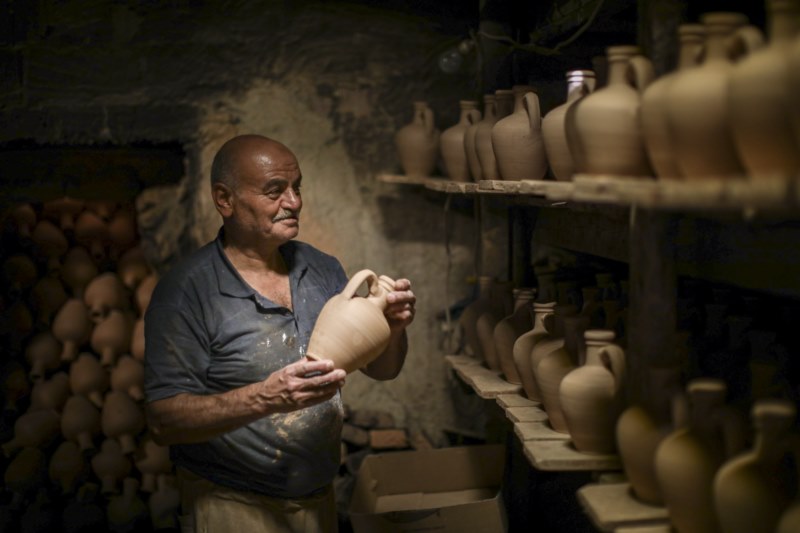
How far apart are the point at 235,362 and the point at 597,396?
116 centimetres

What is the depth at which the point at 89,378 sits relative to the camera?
4.46m

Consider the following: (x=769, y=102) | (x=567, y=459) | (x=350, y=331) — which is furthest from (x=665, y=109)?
(x=350, y=331)

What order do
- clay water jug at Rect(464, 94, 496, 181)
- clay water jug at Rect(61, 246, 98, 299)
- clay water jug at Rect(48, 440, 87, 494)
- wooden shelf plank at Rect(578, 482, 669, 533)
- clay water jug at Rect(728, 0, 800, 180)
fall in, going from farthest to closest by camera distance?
clay water jug at Rect(61, 246, 98, 299), clay water jug at Rect(48, 440, 87, 494), clay water jug at Rect(464, 94, 496, 181), wooden shelf plank at Rect(578, 482, 669, 533), clay water jug at Rect(728, 0, 800, 180)

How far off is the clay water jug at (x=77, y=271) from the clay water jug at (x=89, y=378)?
34 centimetres

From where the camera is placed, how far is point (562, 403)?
2.40 metres

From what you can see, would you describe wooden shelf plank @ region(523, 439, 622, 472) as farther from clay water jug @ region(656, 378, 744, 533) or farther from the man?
the man

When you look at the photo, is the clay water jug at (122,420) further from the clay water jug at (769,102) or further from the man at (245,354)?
the clay water jug at (769,102)

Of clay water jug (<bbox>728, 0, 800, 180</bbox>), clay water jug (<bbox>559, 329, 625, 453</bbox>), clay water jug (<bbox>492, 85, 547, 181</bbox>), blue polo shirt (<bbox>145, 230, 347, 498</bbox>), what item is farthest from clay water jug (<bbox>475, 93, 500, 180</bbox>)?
clay water jug (<bbox>728, 0, 800, 180</bbox>)

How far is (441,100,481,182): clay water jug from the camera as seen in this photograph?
146 inches

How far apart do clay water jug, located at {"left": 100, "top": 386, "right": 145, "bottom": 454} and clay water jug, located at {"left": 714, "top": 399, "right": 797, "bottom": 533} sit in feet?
10.9

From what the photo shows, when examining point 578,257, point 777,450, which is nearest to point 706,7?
point 777,450

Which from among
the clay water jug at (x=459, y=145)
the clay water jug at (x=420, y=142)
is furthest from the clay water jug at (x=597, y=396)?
the clay water jug at (x=420, y=142)

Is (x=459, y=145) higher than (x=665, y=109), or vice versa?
(x=459, y=145)

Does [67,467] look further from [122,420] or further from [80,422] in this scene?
[122,420]
